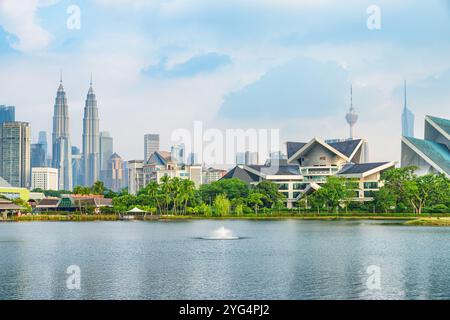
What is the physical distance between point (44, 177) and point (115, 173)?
106ft

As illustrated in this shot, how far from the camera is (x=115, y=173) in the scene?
511 ft

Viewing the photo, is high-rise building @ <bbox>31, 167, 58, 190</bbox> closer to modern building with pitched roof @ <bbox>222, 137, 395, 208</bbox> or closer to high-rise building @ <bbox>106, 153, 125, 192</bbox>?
high-rise building @ <bbox>106, 153, 125, 192</bbox>

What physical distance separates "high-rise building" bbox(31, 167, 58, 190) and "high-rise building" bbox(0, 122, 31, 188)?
36.7 metres

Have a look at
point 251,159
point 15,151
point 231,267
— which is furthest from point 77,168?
point 231,267

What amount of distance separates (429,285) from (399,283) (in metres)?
1.01

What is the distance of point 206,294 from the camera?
780 inches

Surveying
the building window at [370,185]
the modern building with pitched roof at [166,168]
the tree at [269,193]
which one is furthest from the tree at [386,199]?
the modern building with pitched roof at [166,168]

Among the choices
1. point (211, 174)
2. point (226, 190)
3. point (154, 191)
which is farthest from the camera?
point (211, 174)

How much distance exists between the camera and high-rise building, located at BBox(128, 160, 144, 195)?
5546 inches

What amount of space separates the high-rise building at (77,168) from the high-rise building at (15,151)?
11.6m

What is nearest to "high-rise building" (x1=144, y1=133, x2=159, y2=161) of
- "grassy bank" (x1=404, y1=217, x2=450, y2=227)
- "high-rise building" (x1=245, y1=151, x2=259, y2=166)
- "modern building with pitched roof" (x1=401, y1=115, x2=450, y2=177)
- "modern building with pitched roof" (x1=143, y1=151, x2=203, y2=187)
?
"modern building with pitched roof" (x1=143, y1=151, x2=203, y2=187)

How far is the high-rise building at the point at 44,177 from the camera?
175 meters

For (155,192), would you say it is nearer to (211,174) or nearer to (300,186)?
(300,186)

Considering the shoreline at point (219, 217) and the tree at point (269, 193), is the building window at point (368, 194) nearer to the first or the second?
the shoreline at point (219, 217)
